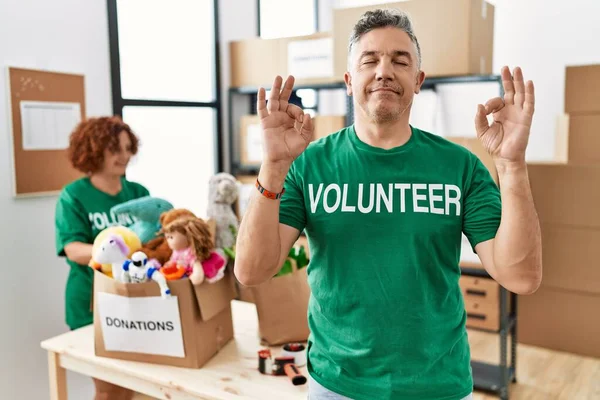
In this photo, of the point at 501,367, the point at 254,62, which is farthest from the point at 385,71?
the point at 254,62

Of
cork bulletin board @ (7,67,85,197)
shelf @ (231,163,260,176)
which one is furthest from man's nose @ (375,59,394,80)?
shelf @ (231,163,260,176)

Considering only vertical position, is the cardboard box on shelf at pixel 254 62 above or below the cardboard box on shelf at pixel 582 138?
above

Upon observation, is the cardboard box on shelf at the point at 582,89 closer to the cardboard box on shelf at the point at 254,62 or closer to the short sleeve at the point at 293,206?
the cardboard box on shelf at the point at 254,62

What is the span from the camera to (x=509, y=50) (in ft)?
12.7

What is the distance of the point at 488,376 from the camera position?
2.84m

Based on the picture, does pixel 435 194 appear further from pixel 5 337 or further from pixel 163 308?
pixel 5 337

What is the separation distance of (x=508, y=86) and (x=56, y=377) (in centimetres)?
158

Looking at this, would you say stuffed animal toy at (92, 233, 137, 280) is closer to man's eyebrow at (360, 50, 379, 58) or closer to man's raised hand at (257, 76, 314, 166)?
man's raised hand at (257, 76, 314, 166)

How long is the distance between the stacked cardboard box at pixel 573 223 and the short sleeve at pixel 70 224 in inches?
89.1

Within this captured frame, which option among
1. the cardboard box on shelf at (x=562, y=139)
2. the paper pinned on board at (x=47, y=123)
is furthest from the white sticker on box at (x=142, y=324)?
the cardboard box on shelf at (x=562, y=139)

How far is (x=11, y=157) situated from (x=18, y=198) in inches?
6.8

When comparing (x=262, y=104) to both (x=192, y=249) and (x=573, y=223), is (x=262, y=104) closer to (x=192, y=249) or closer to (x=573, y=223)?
(x=192, y=249)

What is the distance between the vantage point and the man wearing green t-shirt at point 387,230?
117 centimetres

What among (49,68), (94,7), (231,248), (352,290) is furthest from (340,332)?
(94,7)
